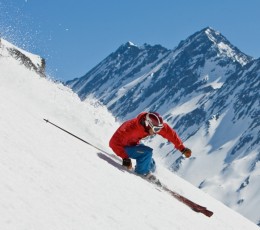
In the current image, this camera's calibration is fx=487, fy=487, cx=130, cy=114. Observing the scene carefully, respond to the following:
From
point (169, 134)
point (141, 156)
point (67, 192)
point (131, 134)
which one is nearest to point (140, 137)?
point (131, 134)

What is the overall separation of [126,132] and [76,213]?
5.47m

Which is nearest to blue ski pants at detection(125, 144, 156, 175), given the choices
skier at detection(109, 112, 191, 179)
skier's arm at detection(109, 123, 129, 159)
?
skier at detection(109, 112, 191, 179)

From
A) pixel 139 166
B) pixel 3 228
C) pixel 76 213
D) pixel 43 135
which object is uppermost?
pixel 139 166

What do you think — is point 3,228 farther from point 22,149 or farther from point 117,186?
point 117,186

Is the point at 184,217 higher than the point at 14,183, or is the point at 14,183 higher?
the point at 184,217

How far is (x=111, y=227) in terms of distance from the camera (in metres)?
5.58

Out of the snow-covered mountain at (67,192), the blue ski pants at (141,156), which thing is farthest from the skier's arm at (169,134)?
the snow-covered mountain at (67,192)

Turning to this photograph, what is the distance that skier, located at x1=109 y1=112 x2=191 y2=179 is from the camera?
413 inches

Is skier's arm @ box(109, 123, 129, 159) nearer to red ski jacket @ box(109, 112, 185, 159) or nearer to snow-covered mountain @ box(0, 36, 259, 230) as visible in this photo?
red ski jacket @ box(109, 112, 185, 159)

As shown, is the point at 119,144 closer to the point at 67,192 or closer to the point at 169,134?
the point at 169,134

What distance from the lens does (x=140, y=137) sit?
10820mm

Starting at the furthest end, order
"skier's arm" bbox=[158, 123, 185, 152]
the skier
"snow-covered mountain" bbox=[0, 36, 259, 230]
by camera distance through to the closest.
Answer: "skier's arm" bbox=[158, 123, 185, 152] < the skier < "snow-covered mountain" bbox=[0, 36, 259, 230]

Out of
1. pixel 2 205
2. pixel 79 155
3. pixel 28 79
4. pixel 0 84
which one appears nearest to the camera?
pixel 2 205

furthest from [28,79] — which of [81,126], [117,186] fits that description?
[117,186]
